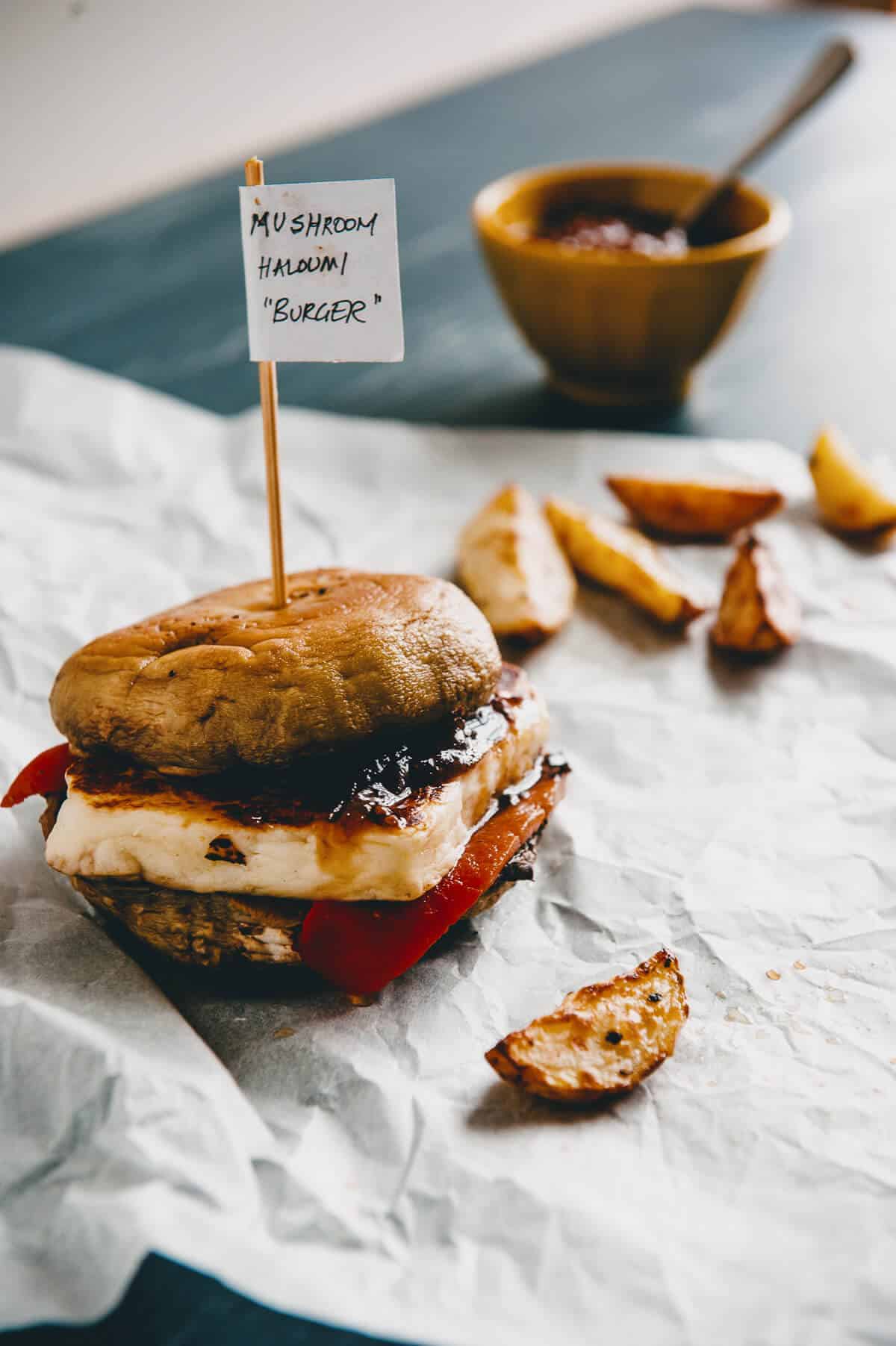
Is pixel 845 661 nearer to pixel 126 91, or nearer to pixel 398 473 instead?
pixel 398 473

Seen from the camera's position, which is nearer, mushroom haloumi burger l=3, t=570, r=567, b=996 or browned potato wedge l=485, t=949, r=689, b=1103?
browned potato wedge l=485, t=949, r=689, b=1103

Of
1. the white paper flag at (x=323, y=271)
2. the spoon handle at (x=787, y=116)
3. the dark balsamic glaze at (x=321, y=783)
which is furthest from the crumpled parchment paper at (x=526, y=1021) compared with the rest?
the spoon handle at (x=787, y=116)

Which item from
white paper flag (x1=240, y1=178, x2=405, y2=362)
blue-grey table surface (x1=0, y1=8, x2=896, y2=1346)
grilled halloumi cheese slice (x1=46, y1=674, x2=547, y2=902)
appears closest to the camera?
grilled halloumi cheese slice (x1=46, y1=674, x2=547, y2=902)

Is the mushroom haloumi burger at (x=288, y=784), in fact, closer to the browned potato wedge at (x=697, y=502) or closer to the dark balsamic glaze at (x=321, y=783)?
the dark balsamic glaze at (x=321, y=783)

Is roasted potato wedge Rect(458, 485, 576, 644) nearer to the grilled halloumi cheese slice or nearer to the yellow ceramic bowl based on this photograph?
the yellow ceramic bowl

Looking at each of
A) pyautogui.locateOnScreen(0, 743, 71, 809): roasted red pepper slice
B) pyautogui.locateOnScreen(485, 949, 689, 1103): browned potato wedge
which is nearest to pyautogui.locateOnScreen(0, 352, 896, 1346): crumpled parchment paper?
pyautogui.locateOnScreen(485, 949, 689, 1103): browned potato wedge

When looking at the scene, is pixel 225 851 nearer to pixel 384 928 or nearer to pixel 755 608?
pixel 384 928
